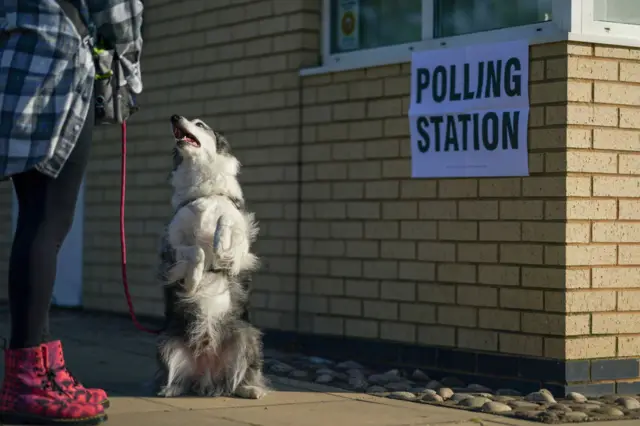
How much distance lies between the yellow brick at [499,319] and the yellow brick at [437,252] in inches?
17.5

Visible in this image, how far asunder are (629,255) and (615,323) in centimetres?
43

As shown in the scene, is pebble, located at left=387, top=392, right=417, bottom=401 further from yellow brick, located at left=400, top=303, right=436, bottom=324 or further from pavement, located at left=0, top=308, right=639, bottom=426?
yellow brick, located at left=400, top=303, right=436, bottom=324

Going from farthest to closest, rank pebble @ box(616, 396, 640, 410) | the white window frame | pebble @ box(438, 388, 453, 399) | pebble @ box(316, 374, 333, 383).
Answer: pebble @ box(316, 374, 333, 383), the white window frame, pebble @ box(438, 388, 453, 399), pebble @ box(616, 396, 640, 410)

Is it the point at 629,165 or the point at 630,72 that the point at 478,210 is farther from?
the point at 630,72

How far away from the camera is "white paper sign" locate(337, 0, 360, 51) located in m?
8.86

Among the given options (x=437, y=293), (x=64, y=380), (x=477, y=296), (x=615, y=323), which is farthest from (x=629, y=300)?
(x=64, y=380)

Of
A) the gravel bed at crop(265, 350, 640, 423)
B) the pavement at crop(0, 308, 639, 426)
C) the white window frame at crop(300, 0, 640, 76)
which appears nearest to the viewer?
the pavement at crop(0, 308, 639, 426)

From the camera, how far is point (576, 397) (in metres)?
6.91

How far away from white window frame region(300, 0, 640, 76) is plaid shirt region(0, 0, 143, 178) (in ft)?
10.2

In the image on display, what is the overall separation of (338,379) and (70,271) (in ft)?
15.4

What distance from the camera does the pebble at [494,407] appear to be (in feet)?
21.5

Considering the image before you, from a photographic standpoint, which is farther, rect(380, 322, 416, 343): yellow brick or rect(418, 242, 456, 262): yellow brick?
rect(380, 322, 416, 343): yellow brick

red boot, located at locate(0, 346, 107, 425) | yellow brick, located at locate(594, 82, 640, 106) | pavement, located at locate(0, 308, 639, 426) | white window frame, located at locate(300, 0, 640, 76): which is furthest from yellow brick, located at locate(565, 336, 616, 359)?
red boot, located at locate(0, 346, 107, 425)

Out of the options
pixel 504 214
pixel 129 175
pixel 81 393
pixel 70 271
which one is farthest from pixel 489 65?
pixel 70 271
